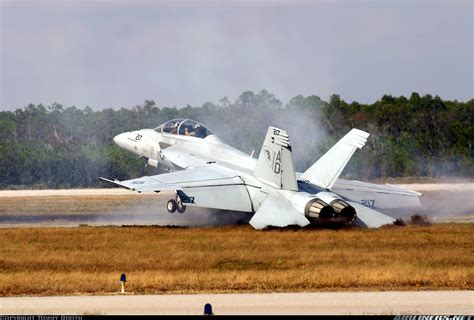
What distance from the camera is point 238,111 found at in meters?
70.2

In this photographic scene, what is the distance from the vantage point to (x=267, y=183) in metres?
35.8

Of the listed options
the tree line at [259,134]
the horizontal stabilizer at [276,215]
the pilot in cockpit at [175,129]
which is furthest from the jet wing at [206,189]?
the tree line at [259,134]

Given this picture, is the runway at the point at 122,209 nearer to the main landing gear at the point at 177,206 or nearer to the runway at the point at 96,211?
the runway at the point at 96,211

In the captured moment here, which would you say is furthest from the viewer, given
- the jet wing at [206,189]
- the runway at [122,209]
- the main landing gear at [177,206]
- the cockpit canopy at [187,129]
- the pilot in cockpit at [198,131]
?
the cockpit canopy at [187,129]

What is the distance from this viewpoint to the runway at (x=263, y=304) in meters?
19.9

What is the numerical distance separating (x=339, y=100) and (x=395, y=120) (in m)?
4.56

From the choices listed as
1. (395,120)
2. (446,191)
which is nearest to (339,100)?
(395,120)

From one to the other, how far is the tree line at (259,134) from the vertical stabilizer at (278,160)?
21800 mm

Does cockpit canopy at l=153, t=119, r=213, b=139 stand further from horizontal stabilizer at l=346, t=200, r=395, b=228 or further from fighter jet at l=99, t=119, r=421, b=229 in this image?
horizontal stabilizer at l=346, t=200, r=395, b=228

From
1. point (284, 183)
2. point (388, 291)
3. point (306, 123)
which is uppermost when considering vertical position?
point (306, 123)

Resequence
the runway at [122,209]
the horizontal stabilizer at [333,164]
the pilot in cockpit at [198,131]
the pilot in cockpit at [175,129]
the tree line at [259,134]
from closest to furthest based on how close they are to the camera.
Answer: the horizontal stabilizer at [333,164], the runway at [122,209], the pilot in cockpit at [198,131], the pilot in cockpit at [175,129], the tree line at [259,134]

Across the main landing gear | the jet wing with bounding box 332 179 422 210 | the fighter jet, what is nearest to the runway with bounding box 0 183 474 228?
the main landing gear

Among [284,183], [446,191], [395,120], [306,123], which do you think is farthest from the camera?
[395,120]

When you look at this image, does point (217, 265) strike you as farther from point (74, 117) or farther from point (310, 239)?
point (74, 117)
